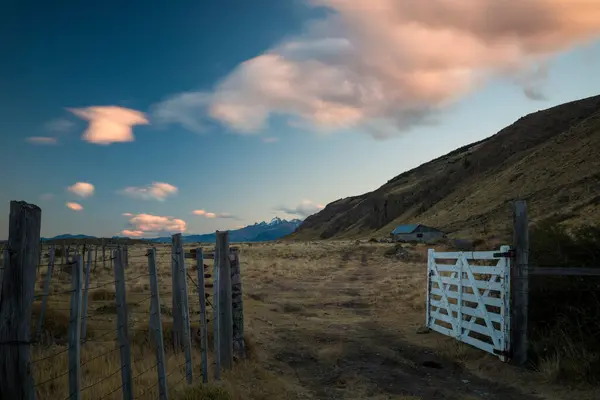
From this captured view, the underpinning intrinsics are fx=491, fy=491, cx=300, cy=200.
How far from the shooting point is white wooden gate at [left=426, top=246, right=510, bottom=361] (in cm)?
999

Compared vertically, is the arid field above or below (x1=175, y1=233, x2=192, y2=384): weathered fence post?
below

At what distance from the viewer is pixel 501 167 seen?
4370 inches

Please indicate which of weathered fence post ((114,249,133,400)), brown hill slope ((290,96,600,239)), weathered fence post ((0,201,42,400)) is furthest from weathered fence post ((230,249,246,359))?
brown hill slope ((290,96,600,239))

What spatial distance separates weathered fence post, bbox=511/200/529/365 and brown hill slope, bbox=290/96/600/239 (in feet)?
111

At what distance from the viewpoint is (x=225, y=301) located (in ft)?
30.8

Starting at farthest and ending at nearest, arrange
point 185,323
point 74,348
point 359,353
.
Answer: point 359,353, point 185,323, point 74,348

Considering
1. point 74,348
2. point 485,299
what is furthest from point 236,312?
point 485,299

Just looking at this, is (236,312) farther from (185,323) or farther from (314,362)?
(185,323)

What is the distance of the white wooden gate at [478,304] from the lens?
32.8ft

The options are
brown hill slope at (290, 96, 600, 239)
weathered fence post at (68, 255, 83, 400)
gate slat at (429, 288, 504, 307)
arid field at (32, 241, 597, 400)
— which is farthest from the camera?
brown hill slope at (290, 96, 600, 239)

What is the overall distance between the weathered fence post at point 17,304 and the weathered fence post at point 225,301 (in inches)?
214

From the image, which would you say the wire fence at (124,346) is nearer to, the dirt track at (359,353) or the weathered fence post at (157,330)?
the weathered fence post at (157,330)

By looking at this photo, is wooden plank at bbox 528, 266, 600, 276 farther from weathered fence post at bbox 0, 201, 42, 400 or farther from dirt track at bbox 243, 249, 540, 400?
weathered fence post at bbox 0, 201, 42, 400

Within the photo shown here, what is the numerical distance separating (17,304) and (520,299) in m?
8.92
